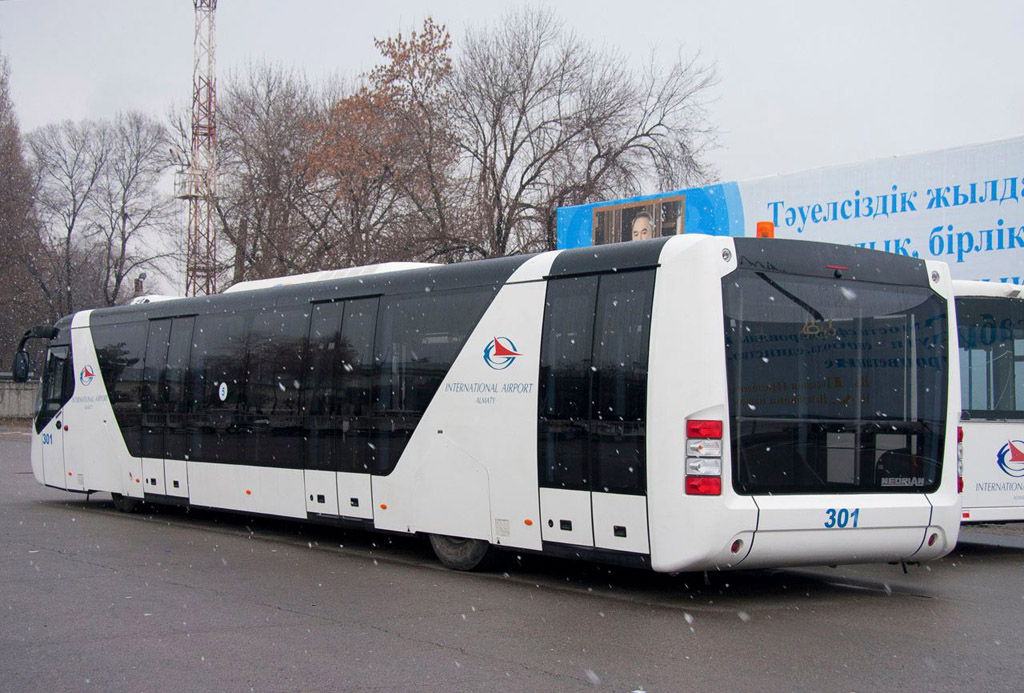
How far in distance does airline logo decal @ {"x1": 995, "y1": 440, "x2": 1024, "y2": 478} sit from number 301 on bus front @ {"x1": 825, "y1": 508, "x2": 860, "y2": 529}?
486 cm

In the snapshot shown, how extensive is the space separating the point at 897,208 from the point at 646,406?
12112 mm

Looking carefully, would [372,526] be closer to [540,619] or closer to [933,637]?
[540,619]

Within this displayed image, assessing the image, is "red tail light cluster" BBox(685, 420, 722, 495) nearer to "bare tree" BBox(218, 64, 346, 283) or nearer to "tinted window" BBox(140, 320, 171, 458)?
"tinted window" BBox(140, 320, 171, 458)

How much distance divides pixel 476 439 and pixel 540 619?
2.47 m

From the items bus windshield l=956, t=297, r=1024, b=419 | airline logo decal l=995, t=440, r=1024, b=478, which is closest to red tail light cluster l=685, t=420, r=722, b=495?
bus windshield l=956, t=297, r=1024, b=419

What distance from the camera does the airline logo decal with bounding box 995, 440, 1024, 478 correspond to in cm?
1299

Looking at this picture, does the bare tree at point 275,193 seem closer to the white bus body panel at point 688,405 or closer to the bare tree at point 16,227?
the bare tree at point 16,227

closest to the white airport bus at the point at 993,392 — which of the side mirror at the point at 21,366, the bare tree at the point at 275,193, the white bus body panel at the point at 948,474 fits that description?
the white bus body panel at the point at 948,474

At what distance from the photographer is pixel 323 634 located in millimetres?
7758

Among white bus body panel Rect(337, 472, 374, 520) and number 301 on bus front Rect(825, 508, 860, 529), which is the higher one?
number 301 on bus front Rect(825, 508, 860, 529)

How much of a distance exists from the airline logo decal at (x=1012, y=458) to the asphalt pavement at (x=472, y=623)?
1.04 metres

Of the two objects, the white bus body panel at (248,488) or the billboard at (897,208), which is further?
the billboard at (897,208)

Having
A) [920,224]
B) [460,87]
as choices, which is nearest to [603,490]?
[920,224]

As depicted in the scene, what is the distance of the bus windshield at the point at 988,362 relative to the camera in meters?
13.1
